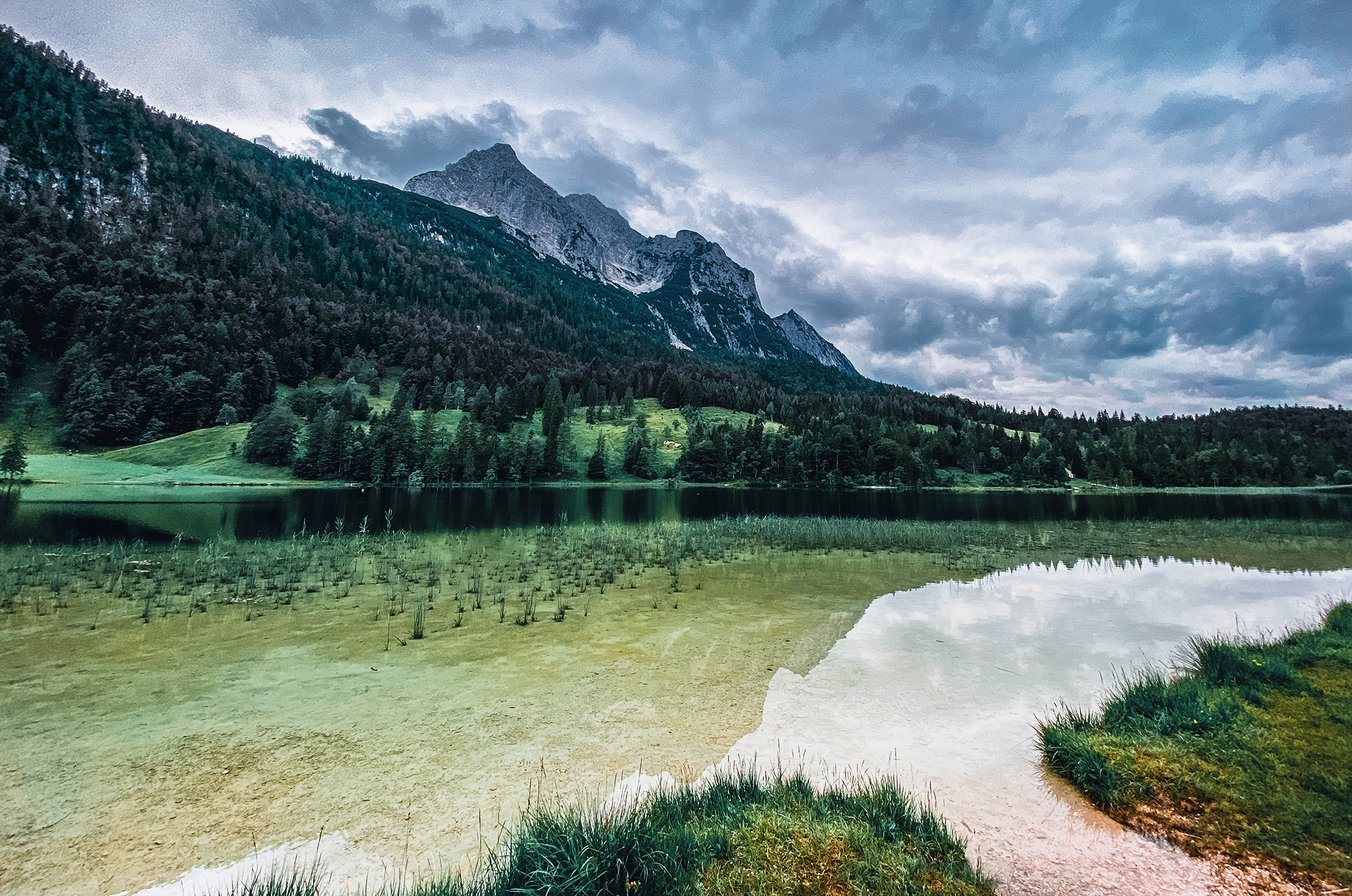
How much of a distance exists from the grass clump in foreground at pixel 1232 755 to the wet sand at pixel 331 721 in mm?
5836

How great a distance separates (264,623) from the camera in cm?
1700

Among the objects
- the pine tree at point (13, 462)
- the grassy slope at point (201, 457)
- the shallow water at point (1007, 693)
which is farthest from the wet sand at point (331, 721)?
the grassy slope at point (201, 457)

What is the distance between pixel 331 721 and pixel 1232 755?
50.8ft

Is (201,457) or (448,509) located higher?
(201,457)

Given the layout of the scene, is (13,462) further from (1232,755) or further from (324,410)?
(1232,755)

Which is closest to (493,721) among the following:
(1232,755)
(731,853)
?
(731,853)

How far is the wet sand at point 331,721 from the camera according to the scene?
704 cm

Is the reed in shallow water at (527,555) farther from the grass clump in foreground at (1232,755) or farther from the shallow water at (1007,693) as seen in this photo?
the grass clump in foreground at (1232,755)

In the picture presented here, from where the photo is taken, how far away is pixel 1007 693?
39.1ft

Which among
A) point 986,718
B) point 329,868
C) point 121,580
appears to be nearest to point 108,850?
point 329,868

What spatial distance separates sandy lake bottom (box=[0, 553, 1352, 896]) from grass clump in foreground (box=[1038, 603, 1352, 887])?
0.72 m

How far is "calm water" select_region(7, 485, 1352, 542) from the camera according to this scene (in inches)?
1572

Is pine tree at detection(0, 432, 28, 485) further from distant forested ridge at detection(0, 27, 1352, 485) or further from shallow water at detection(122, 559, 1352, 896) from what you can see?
shallow water at detection(122, 559, 1352, 896)

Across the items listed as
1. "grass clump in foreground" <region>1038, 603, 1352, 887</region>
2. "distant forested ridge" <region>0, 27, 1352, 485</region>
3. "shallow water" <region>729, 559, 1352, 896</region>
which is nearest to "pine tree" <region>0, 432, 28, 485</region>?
"distant forested ridge" <region>0, 27, 1352, 485</region>
